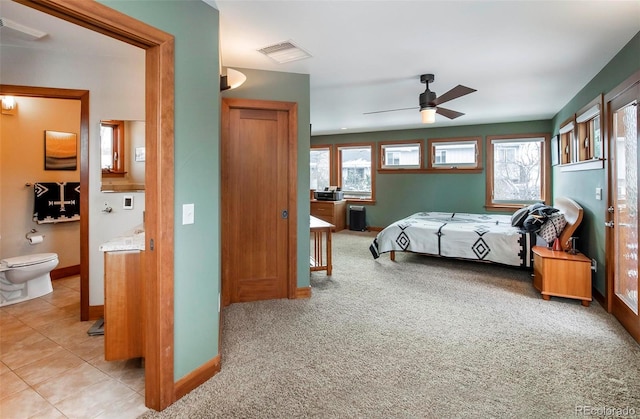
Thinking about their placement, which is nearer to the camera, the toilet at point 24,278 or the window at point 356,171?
the toilet at point 24,278

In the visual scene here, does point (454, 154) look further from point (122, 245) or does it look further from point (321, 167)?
point (122, 245)

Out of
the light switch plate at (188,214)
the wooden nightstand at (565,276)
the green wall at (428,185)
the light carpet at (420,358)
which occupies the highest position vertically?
the green wall at (428,185)

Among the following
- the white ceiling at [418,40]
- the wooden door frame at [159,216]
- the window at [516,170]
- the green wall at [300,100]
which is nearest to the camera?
the wooden door frame at [159,216]

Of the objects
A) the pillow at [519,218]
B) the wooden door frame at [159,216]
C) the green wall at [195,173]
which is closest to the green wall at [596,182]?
the pillow at [519,218]

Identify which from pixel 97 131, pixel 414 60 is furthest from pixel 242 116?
pixel 414 60

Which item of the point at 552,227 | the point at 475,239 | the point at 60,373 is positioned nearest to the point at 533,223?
the point at 552,227

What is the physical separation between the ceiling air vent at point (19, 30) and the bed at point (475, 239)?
4.42 m

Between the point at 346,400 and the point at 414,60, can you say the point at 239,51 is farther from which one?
the point at 346,400

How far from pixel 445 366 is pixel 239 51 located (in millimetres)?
3031

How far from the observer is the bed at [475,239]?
4.10m

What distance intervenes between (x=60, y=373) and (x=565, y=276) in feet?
14.5

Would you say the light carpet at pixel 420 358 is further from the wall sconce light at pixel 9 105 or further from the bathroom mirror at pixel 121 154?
the wall sconce light at pixel 9 105

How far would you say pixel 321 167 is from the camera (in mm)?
8633

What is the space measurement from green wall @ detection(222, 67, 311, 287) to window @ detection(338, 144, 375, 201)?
4603mm
